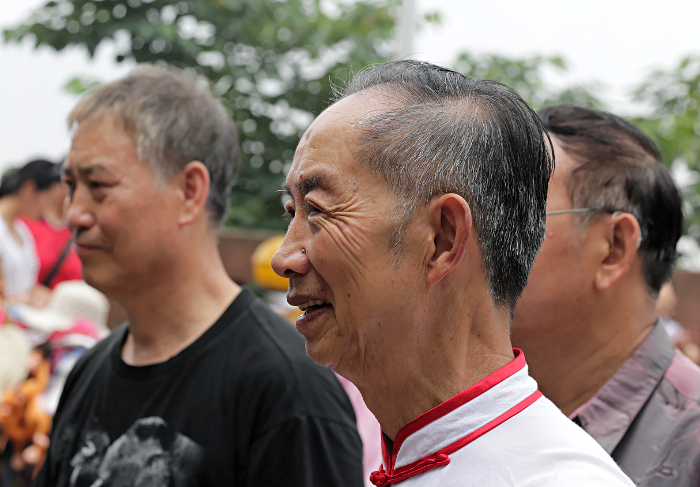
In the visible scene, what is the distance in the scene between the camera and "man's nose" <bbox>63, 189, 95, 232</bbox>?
7.39 feet

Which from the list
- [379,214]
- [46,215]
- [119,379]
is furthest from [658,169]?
[46,215]

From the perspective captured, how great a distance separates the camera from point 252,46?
7180mm

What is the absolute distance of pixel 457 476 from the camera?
112cm

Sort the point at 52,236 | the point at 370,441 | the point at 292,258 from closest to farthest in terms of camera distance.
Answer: the point at 292,258 < the point at 370,441 < the point at 52,236

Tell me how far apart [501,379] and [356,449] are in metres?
0.85

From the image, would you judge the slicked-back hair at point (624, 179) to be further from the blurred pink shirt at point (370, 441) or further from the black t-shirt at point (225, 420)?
the blurred pink shirt at point (370, 441)

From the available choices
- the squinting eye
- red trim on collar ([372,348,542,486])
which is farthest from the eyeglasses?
the squinting eye

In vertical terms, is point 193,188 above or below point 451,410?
above

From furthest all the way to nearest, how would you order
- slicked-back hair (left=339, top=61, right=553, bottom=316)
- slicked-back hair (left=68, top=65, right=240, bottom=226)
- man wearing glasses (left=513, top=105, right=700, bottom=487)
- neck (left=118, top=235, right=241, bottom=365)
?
slicked-back hair (left=68, top=65, right=240, bottom=226), neck (left=118, top=235, right=241, bottom=365), man wearing glasses (left=513, top=105, right=700, bottom=487), slicked-back hair (left=339, top=61, right=553, bottom=316)

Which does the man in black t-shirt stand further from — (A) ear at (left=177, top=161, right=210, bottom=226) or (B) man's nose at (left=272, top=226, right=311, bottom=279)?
(B) man's nose at (left=272, top=226, right=311, bottom=279)

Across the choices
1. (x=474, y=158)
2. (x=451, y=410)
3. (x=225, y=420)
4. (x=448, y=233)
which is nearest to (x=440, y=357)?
(x=451, y=410)

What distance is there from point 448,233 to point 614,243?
3.58 ft

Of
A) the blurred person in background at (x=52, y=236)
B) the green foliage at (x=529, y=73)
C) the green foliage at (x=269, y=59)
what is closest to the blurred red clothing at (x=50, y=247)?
the blurred person in background at (x=52, y=236)

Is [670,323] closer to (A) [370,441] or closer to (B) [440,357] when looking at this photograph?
(A) [370,441]
